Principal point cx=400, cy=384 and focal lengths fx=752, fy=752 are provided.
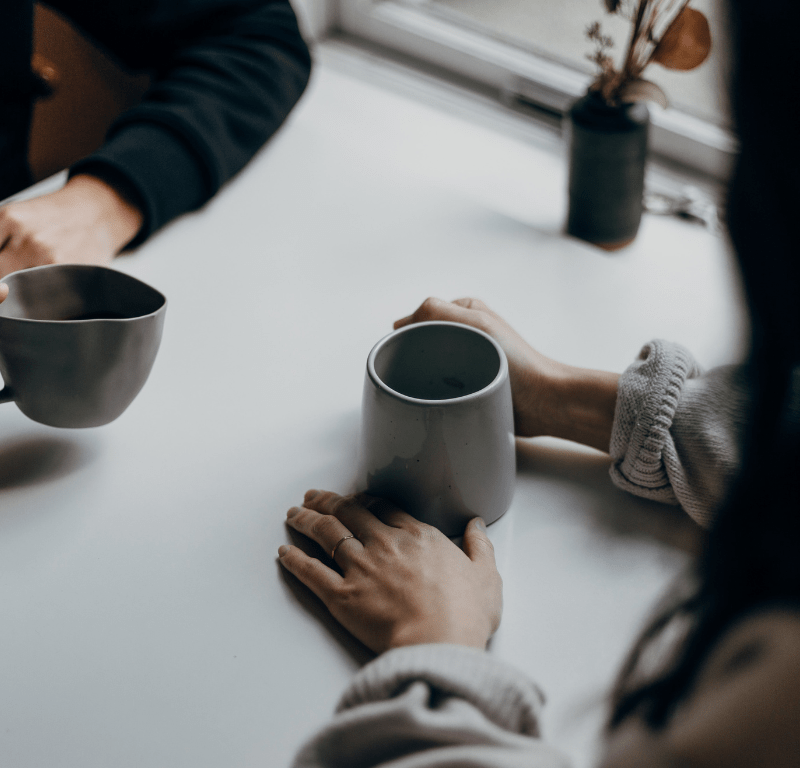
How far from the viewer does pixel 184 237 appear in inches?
31.3

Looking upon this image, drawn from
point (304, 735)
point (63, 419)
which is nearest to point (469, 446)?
point (304, 735)

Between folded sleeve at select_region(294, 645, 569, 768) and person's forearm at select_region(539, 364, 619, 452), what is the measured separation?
231 millimetres

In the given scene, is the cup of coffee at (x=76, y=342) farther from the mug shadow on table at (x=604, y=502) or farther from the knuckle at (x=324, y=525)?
the mug shadow on table at (x=604, y=502)

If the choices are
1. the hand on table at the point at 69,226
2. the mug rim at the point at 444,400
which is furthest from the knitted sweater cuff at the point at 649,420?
the hand on table at the point at 69,226

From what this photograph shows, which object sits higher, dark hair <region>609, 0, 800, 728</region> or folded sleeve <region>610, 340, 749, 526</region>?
dark hair <region>609, 0, 800, 728</region>

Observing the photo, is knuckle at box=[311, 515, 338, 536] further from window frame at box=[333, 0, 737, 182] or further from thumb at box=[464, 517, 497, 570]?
window frame at box=[333, 0, 737, 182]

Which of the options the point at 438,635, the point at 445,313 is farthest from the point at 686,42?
the point at 438,635

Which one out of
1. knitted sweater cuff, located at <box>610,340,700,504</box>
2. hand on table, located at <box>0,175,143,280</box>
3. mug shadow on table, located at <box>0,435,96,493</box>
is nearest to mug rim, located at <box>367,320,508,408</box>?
knitted sweater cuff, located at <box>610,340,700,504</box>

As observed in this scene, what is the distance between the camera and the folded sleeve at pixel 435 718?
34cm

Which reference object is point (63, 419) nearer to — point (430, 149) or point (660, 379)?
point (660, 379)

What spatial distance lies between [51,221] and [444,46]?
76 centimetres

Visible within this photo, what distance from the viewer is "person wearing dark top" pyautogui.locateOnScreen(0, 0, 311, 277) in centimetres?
74

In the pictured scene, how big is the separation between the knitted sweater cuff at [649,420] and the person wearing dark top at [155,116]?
0.51 meters

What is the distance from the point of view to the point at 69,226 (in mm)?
738
